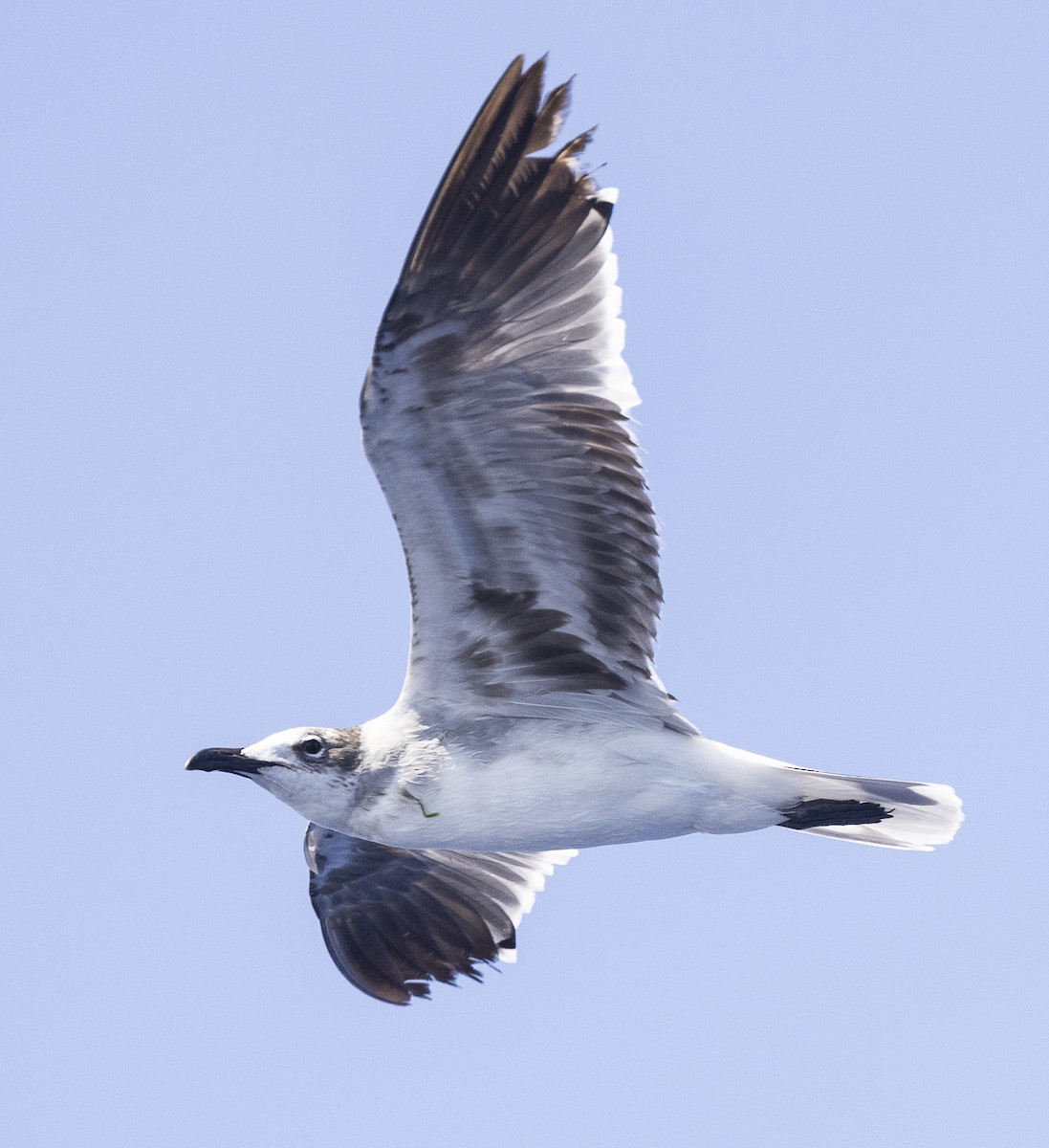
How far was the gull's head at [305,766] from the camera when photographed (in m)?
8.64

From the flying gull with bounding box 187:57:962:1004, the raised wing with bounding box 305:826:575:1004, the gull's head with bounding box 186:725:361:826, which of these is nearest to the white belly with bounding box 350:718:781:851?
the flying gull with bounding box 187:57:962:1004

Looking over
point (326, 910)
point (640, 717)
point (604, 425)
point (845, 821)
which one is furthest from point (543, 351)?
point (326, 910)

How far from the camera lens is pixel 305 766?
28.5 feet

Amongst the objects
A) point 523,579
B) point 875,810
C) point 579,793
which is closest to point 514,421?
point 523,579

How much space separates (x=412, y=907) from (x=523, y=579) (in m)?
3.06

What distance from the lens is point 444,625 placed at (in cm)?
852

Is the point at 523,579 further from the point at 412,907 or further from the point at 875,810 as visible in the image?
the point at 412,907

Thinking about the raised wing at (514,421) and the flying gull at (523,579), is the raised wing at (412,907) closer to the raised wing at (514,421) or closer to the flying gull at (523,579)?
the flying gull at (523,579)

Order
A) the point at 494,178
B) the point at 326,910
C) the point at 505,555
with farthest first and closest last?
the point at 326,910, the point at 505,555, the point at 494,178

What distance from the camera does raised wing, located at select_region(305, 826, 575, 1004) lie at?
10469 millimetres

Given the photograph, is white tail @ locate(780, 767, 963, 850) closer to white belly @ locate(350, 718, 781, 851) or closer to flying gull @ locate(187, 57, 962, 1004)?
flying gull @ locate(187, 57, 962, 1004)

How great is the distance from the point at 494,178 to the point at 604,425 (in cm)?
120

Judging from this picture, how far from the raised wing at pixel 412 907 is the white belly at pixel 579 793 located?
1917 mm

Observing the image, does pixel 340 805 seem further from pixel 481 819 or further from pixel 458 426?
pixel 458 426
